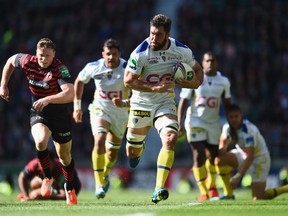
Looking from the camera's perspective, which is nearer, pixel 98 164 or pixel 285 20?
pixel 98 164

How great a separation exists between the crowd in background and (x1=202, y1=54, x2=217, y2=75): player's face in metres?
8.11

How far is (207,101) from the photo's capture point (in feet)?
49.7

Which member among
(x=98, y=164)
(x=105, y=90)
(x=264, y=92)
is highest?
(x=264, y=92)

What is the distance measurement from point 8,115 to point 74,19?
17.5 feet

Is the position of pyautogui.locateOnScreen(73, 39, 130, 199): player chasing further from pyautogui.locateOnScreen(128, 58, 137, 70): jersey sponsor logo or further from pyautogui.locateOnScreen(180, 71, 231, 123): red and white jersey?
pyautogui.locateOnScreen(128, 58, 137, 70): jersey sponsor logo

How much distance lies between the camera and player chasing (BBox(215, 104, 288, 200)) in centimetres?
1452

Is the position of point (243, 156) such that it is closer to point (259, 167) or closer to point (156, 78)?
point (259, 167)

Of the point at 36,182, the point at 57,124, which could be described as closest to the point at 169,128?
the point at 57,124

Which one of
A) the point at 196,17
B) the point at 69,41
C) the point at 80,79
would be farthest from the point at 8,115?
the point at 80,79

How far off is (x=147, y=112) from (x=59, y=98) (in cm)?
129

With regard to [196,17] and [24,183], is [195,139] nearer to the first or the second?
[24,183]

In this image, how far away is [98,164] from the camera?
47.5 feet

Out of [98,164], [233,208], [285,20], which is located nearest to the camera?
[233,208]

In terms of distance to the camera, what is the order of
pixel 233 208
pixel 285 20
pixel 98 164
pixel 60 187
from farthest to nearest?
pixel 285 20 → pixel 60 187 → pixel 98 164 → pixel 233 208
